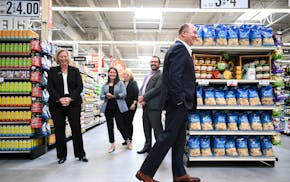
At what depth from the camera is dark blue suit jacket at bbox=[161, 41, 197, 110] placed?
285cm

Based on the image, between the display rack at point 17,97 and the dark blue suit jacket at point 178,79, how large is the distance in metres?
2.79

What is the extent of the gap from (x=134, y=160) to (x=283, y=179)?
2156 mm

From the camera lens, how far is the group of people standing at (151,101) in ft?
9.54

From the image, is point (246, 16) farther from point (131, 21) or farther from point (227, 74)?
point (227, 74)

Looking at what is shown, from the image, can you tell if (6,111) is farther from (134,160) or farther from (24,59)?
(134,160)

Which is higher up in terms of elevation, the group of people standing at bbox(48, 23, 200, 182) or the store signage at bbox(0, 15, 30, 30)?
the store signage at bbox(0, 15, 30, 30)

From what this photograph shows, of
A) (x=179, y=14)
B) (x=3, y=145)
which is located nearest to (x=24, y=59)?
(x=3, y=145)

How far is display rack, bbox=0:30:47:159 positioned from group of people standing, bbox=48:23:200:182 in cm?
67

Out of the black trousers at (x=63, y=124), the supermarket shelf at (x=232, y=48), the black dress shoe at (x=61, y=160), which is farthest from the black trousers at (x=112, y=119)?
the supermarket shelf at (x=232, y=48)

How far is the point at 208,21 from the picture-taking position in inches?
558

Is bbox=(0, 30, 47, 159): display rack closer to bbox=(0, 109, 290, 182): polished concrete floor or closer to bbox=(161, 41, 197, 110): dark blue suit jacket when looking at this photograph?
bbox=(0, 109, 290, 182): polished concrete floor

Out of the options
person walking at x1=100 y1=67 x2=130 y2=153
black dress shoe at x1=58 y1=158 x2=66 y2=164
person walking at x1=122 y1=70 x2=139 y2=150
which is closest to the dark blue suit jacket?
black dress shoe at x1=58 y1=158 x2=66 y2=164

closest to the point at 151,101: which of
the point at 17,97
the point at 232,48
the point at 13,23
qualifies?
the point at 232,48

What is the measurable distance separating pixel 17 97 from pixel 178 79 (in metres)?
3.20
